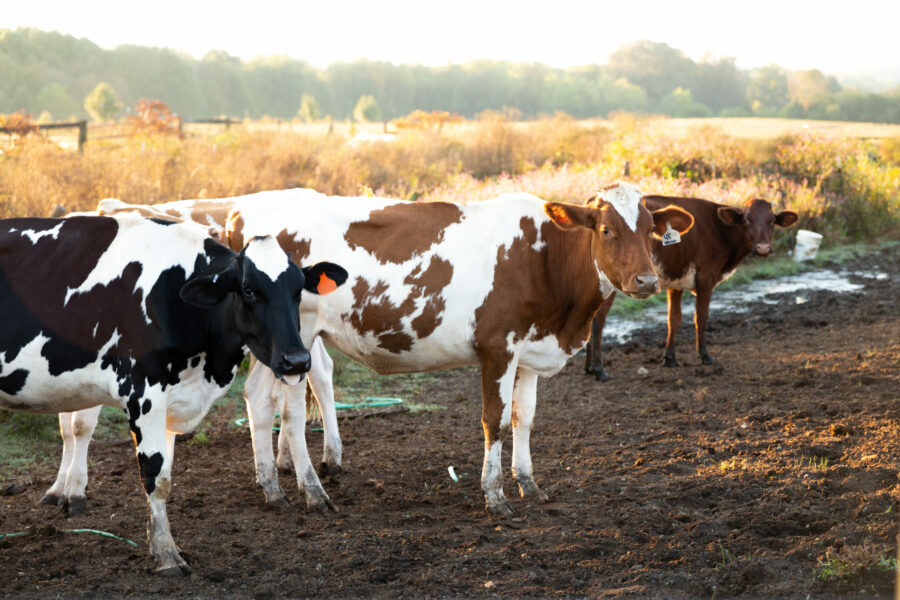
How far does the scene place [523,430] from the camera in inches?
248

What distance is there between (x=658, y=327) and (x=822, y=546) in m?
7.42

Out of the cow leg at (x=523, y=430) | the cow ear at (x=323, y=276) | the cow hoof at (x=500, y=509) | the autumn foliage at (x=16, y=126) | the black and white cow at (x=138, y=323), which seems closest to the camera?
the black and white cow at (x=138, y=323)

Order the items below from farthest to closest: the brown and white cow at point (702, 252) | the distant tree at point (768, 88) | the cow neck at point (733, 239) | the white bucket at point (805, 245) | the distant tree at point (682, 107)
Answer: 1. the distant tree at point (768, 88)
2. the distant tree at point (682, 107)
3. the white bucket at point (805, 245)
4. the cow neck at point (733, 239)
5. the brown and white cow at point (702, 252)

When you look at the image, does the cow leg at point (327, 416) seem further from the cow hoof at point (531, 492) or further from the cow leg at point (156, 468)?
the cow leg at point (156, 468)

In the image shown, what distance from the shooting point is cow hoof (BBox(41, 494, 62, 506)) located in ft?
20.1

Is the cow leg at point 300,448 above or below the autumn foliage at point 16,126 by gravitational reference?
below

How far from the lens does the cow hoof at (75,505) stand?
19.3 feet

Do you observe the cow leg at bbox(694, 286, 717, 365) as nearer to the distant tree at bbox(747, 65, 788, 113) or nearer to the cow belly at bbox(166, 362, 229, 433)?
the cow belly at bbox(166, 362, 229, 433)

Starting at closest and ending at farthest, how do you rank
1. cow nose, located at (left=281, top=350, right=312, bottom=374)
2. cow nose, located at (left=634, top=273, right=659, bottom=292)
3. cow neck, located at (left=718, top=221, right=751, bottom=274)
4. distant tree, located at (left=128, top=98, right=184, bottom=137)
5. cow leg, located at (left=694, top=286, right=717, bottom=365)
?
1. cow nose, located at (left=281, top=350, right=312, bottom=374)
2. cow nose, located at (left=634, top=273, right=659, bottom=292)
3. cow leg, located at (left=694, top=286, right=717, bottom=365)
4. cow neck, located at (left=718, top=221, right=751, bottom=274)
5. distant tree, located at (left=128, top=98, right=184, bottom=137)

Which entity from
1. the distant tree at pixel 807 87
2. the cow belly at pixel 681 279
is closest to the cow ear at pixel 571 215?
the cow belly at pixel 681 279

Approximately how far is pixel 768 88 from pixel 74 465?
103721 millimetres

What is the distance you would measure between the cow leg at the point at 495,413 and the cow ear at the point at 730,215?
217 inches

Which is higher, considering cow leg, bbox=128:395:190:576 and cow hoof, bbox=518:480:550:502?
cow leg, bbox=128:395:190:576

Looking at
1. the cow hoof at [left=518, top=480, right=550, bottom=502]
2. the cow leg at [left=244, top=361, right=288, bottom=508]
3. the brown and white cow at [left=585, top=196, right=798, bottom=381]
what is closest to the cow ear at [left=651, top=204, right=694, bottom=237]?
the cow hoof at [left=518, top=480, right=550, bottom=502]
